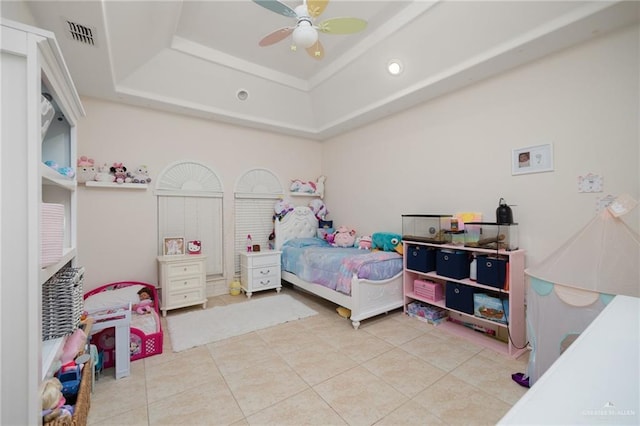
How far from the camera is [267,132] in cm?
470

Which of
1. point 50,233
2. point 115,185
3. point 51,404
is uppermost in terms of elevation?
point 115,185

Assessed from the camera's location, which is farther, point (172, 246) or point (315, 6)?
point (172, 246)

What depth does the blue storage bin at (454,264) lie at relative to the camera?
277 cm

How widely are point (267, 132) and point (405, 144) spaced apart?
2.39 metres

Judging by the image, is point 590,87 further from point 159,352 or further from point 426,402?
point 159,352

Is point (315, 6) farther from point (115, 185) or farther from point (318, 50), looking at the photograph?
point (115, 185)

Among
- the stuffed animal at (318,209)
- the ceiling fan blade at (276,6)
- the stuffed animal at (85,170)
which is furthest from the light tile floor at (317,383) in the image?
the ceiling fan blade at (276,6)

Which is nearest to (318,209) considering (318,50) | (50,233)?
(318,50)

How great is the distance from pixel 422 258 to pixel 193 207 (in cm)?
329

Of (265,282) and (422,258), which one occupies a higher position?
(422,258)

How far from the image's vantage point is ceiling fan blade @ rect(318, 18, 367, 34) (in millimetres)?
2038

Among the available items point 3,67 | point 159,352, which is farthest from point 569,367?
A: point 159,352

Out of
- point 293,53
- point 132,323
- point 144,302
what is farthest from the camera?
point 293,53

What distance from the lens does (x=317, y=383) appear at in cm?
201
